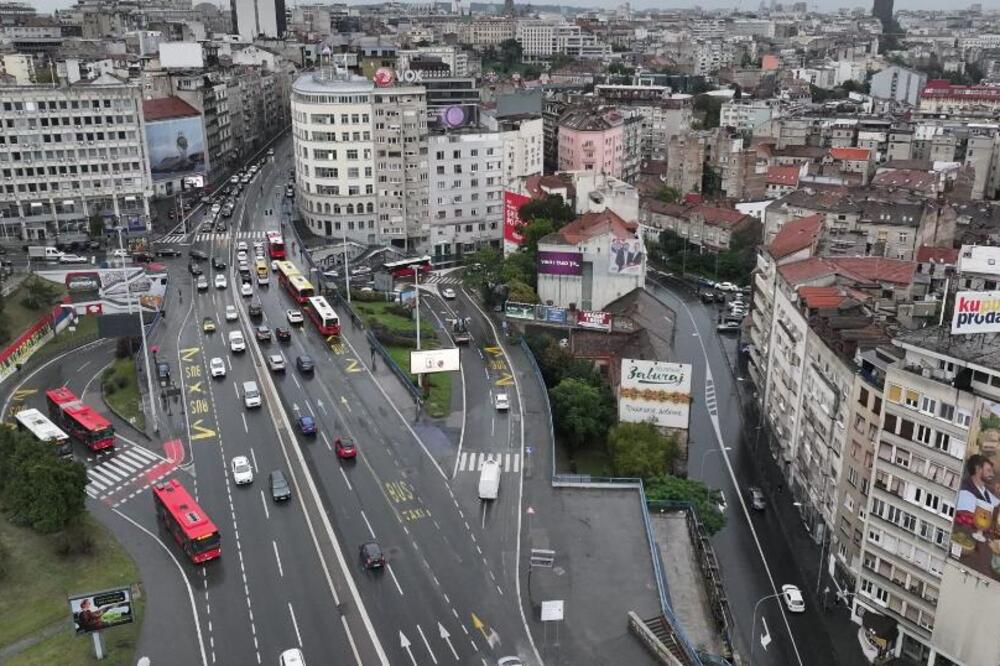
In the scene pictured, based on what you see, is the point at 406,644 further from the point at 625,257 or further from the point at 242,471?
the point at 625,257

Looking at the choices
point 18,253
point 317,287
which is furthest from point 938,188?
point 18,253

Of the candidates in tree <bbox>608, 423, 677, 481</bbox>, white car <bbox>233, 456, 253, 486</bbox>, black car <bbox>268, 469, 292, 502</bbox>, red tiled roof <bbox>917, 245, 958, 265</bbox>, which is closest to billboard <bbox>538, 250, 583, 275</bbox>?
tree <bbox>608, 423, 677, 481</bbox>

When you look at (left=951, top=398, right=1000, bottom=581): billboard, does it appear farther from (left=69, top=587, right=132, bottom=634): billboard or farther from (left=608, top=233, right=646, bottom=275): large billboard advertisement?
(left=608, top=233, right=646, bottom=275): large billboard advertisement

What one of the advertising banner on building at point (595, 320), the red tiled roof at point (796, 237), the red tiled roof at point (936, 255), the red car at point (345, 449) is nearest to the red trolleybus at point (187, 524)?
the red car at point (345, 449)

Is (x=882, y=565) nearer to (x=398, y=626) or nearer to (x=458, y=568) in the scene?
(x=458, y=568)

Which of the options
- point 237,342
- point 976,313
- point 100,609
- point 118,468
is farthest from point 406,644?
point 237,342
